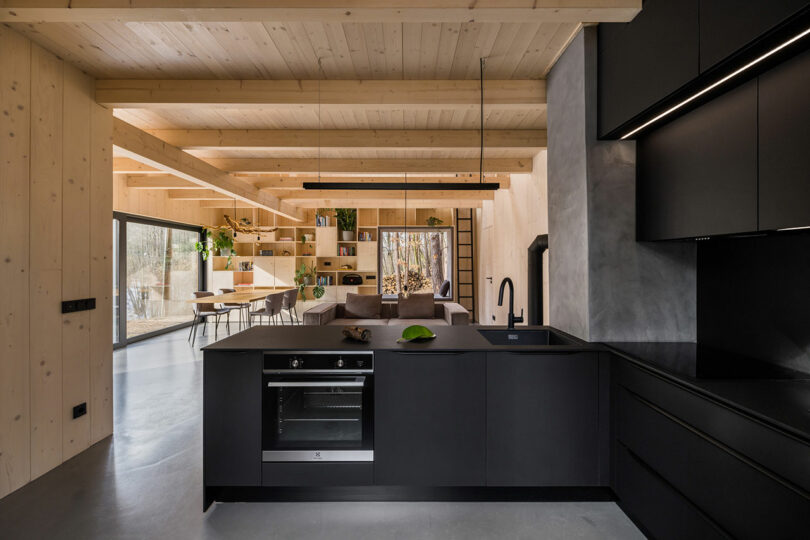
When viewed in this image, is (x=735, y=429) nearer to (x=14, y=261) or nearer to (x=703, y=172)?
(x=703, y=172)

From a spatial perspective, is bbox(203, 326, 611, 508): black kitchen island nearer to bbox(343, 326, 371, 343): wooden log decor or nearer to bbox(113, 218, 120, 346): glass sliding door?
bbox(343, 326, 371, 343): wooden log decor

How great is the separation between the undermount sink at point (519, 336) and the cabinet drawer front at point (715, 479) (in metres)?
0.88

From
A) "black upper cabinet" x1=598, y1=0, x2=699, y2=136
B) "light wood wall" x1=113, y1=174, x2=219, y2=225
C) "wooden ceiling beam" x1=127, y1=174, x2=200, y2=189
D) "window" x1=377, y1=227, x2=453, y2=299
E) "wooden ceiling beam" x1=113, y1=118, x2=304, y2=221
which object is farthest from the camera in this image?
"window" x1=377, y1=227, x2=453, y2=299

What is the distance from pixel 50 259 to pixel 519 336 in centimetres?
322

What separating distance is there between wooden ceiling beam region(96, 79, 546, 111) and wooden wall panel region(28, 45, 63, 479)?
1.46 feet

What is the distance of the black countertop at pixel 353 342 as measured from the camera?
2213mm

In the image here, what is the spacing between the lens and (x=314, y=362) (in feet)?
7.26

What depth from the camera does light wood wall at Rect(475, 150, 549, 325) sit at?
5215 millimetres

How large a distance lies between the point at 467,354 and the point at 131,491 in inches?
85.3

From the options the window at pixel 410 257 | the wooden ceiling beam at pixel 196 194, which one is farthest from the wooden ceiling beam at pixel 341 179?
the window at pixel 410 257

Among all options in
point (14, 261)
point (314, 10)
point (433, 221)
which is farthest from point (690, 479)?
point (433, 221)

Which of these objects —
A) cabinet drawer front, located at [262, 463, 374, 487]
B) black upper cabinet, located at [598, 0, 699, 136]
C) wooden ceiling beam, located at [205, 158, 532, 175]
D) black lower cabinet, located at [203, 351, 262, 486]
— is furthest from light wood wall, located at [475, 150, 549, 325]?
black lower cabinet, located at [203, 351, 262, 486]

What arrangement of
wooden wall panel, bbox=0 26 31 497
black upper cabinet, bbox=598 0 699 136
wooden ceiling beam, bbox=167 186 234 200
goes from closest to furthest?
black upper cabinet, bbox=598 0 699 136, wooden wall panel, bbox=0 26 31 497, wooden ceiling beam, bbox=167 186 234 200

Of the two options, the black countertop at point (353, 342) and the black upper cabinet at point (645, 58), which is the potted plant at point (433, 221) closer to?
the black countertop at point (353, 342)
